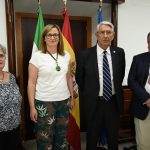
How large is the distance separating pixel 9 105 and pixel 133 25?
2.08 m

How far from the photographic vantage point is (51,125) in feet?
6.66

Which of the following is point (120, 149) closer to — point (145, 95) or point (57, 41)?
point (145, 95)

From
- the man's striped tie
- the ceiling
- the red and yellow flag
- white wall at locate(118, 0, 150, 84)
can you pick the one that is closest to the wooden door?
the ceiling

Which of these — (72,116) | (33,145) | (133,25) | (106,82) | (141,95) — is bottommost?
(33,145)

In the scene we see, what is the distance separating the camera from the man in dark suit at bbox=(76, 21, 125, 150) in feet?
7.13

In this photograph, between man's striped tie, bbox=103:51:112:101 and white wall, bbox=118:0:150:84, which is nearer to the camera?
man's striped tie, bbox=103:51:112:101

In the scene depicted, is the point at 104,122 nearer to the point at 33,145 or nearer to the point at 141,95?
the point at 141,95

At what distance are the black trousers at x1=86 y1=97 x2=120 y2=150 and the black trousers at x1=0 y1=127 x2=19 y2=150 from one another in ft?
2.39

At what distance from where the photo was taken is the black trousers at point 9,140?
179cm

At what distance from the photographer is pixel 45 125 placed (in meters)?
2.02

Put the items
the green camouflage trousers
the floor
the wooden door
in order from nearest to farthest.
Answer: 1. the green camouflage trousers
2. the wooden door
3. the floor

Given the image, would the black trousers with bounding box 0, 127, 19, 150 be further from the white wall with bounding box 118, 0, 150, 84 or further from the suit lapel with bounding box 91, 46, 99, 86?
the white wall with bounding box 118, 0, 150, 84

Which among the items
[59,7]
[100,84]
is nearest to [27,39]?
[59,7]

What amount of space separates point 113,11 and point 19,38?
3.88 feet
